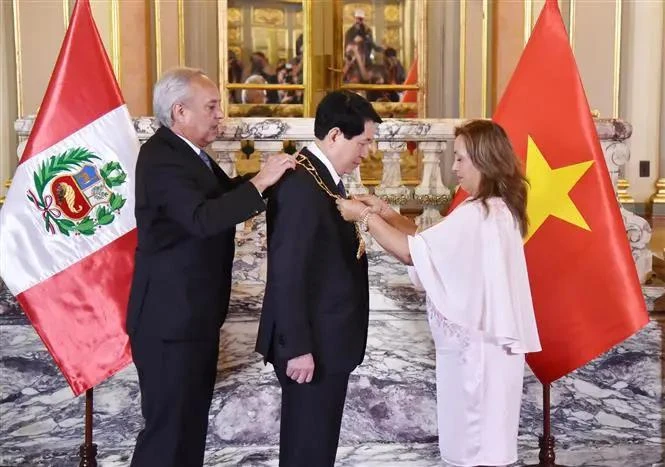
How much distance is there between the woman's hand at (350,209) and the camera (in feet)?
9.45

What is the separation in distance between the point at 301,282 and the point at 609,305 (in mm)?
1494

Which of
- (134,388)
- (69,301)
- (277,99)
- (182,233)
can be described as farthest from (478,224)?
(277,99)

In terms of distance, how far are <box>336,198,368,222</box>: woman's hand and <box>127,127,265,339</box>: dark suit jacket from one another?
0.78ft

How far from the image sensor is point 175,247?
2.98 meters

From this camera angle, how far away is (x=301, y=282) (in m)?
2.78

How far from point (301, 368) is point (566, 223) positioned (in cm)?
145

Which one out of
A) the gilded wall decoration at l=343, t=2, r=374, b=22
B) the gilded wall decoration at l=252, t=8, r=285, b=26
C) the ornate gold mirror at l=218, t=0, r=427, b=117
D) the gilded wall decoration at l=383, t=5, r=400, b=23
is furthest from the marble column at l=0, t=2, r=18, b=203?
the gilded wall decoration at l=383, t=5, r=400, b=23

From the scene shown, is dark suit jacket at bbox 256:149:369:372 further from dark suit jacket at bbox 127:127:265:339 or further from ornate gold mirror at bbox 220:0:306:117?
ornate gold mirror at bbox 220:0:306:117

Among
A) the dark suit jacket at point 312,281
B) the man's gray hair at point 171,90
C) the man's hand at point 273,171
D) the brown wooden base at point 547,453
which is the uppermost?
the man's gray hair at point 171,90

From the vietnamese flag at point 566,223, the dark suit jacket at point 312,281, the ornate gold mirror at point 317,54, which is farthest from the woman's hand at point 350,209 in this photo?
the ornate gold mirror at point 317,54

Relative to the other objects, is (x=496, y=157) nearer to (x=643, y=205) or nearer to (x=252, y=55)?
(x=643, y=205)

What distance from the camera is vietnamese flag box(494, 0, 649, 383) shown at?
3.71 metres

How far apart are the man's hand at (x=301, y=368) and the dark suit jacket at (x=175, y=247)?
361 mm

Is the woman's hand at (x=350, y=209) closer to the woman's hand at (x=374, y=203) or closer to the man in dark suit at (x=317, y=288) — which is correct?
the man in dark suit at (x=317, y=288)
